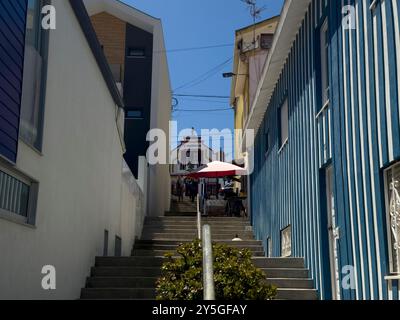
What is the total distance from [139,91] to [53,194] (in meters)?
12.1

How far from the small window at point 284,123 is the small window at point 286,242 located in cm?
166

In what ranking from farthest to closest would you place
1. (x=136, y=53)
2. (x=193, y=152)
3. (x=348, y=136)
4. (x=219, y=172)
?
(x=193, y=152), (x=136, y=53), (x=219, y=172), (x=348, y=136)

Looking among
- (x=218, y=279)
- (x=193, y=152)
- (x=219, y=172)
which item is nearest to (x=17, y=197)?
(x=218, y=279)

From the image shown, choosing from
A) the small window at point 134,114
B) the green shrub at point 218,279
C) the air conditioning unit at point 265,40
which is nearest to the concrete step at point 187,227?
the small window at point 134,114

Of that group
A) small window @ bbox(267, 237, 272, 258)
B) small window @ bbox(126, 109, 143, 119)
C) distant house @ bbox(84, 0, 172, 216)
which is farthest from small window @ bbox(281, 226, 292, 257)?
small window @ bbox(126, 109, 143, 119)

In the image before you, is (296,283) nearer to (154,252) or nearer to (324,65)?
(324,65)

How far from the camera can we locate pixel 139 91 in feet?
60.3

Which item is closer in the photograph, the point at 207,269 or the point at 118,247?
the point at 207,269

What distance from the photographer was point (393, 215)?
5.15 metres

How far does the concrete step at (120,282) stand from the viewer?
8.39 metres

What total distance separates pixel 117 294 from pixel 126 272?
81cm

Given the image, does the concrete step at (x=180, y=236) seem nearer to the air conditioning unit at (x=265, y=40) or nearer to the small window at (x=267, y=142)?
the small window at (x=267, y=142)

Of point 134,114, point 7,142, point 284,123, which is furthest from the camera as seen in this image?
point 134,114
